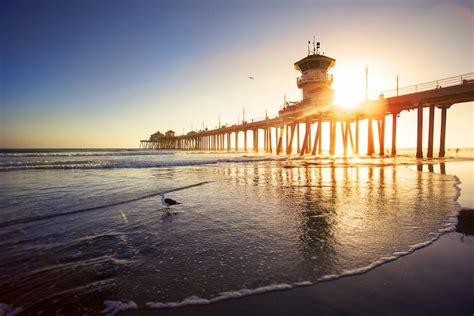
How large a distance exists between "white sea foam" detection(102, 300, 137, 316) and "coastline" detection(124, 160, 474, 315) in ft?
0.24

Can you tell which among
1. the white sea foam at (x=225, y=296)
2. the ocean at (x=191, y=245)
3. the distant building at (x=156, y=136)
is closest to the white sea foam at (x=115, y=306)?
the ocean at (x=191, y=245)

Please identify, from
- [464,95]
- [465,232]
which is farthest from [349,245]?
[464,95]

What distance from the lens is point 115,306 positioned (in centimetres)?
244

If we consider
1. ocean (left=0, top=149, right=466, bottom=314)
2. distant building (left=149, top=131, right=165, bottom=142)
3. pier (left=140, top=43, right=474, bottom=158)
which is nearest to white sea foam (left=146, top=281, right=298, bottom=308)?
ocean (left=0, top=149, right=466, bottom=314)

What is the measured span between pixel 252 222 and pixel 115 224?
300cm

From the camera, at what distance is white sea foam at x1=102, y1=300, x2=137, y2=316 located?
237cm

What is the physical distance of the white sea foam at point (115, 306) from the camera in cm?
237

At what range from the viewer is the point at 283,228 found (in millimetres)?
4750

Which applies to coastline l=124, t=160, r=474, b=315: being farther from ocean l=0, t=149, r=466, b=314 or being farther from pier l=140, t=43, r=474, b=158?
pier l=140, t=43, r=474, b=158

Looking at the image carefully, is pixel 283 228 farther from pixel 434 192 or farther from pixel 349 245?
pixel 434 192

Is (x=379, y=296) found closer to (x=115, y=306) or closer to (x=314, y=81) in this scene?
(x=115, y=306)

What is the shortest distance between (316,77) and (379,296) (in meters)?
40.1

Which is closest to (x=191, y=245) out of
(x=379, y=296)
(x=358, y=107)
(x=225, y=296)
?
(x=225, y=296)

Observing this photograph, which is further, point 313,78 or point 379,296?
point 313,78
